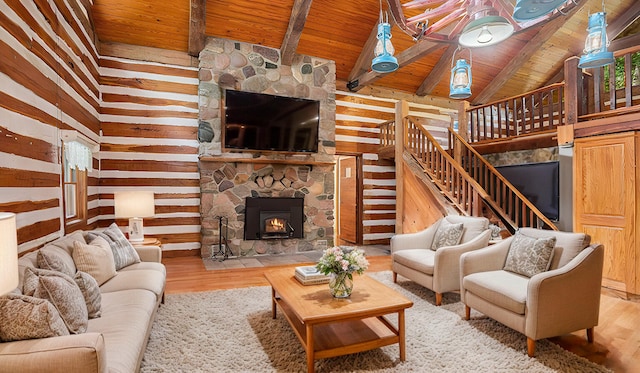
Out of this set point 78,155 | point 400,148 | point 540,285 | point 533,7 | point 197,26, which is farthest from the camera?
point 400,148

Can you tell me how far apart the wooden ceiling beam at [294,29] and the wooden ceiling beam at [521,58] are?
4.49 meters

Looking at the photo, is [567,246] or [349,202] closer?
[567,246]

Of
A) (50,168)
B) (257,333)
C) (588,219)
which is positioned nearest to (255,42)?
(50,168)

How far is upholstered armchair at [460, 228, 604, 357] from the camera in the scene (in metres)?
2.43

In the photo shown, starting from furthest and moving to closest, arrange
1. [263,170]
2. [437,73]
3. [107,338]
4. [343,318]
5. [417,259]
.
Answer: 1. [437,73]
2. [263,170]
3. [417,259]
4. [343,318]
5. [107,338]

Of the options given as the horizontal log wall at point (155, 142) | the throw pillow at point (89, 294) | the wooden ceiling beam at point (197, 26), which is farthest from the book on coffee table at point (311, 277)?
the wooden ceiling beam at point (197, 26)

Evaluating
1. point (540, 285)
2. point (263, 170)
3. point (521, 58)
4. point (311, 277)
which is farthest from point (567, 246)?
point (521, 58)

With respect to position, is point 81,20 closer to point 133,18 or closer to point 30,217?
point 133,18

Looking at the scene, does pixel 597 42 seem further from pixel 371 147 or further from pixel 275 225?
pixel 275 225

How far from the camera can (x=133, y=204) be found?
4.26 metres

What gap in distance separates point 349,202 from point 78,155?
5.22m

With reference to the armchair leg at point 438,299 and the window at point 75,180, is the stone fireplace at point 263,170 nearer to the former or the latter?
the window at point 75,180

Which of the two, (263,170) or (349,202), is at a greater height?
(263,170)

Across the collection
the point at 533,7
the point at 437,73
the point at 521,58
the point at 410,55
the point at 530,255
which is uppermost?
the point at 521,58
